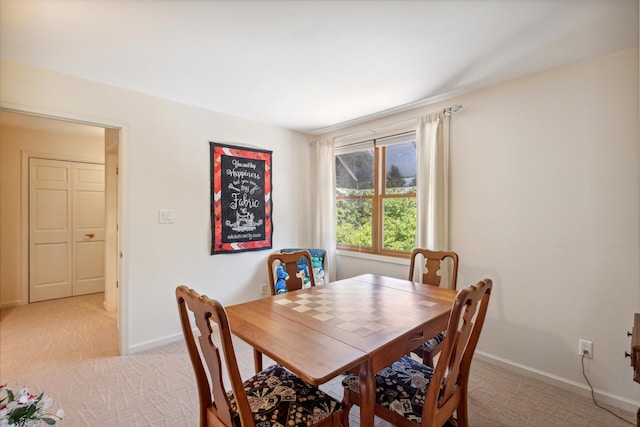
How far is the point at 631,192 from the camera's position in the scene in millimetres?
1938

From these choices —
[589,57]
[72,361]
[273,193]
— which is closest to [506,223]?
[589,57]

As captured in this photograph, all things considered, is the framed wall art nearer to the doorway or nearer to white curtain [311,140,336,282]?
white curtain [311,140,336,282]

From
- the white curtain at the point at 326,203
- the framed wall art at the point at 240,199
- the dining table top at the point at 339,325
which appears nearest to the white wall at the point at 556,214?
the dining table top at the point at 339,325

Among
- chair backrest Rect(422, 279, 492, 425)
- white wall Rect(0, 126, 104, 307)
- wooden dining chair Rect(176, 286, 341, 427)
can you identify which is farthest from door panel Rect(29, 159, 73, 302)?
chair backrest Rect(422, 279, 492, 425)

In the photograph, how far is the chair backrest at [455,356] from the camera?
1.11 metres

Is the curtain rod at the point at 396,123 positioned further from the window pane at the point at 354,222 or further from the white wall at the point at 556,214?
the window pane at the point at 354,222

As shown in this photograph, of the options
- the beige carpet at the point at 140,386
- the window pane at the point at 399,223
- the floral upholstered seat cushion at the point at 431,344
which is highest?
the window pane at the point at 399,223

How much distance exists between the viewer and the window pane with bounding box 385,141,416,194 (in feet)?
10.5

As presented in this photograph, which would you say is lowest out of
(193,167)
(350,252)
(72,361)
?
(72,361)

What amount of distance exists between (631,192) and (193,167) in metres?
→ 3.59

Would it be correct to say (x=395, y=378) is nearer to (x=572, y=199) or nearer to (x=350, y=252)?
(x=572, y=199)

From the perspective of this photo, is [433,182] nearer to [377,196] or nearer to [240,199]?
[377,196]

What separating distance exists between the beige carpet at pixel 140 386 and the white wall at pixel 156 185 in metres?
0.35

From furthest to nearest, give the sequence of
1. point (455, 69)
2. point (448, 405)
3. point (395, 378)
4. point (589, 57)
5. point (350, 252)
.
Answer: point (350, 252) → point (455, 69) → point (589, 57) → point (395, 378) → point (448, 405)
